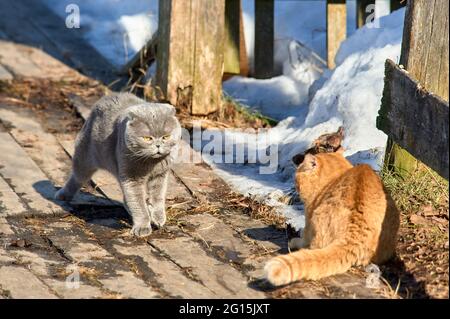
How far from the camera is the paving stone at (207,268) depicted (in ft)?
15.2

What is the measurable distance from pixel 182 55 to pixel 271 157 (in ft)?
4.35

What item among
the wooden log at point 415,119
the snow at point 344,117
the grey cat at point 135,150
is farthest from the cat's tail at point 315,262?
the grey cat at point 135,150

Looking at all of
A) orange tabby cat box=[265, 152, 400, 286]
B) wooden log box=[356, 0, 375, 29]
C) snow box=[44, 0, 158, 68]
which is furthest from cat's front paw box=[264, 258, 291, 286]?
snow box=[44, 0, 158, 68]

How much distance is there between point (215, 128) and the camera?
24.8ft

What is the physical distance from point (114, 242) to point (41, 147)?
1.94m

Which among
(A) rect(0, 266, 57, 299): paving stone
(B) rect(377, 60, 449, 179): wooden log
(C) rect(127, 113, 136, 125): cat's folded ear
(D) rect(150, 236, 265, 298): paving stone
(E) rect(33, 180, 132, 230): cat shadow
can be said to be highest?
(B) rect(377, 60, 449, 179): wooden log

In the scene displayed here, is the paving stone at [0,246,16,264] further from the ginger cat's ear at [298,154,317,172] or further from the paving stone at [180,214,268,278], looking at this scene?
the ginger cat's ear at [298,154,317,172]

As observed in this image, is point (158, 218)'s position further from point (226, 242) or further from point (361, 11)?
→ point (361, 11)

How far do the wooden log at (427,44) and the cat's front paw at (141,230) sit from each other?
1633 millimetres

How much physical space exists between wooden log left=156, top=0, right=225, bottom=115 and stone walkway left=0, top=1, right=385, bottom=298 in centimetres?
98

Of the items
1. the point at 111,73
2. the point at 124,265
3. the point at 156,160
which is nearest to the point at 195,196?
the point at 156,160

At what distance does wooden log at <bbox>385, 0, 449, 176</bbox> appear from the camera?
534cm

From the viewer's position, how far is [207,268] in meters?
5.00

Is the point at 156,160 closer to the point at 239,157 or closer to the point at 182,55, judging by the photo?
the point at 239,157
